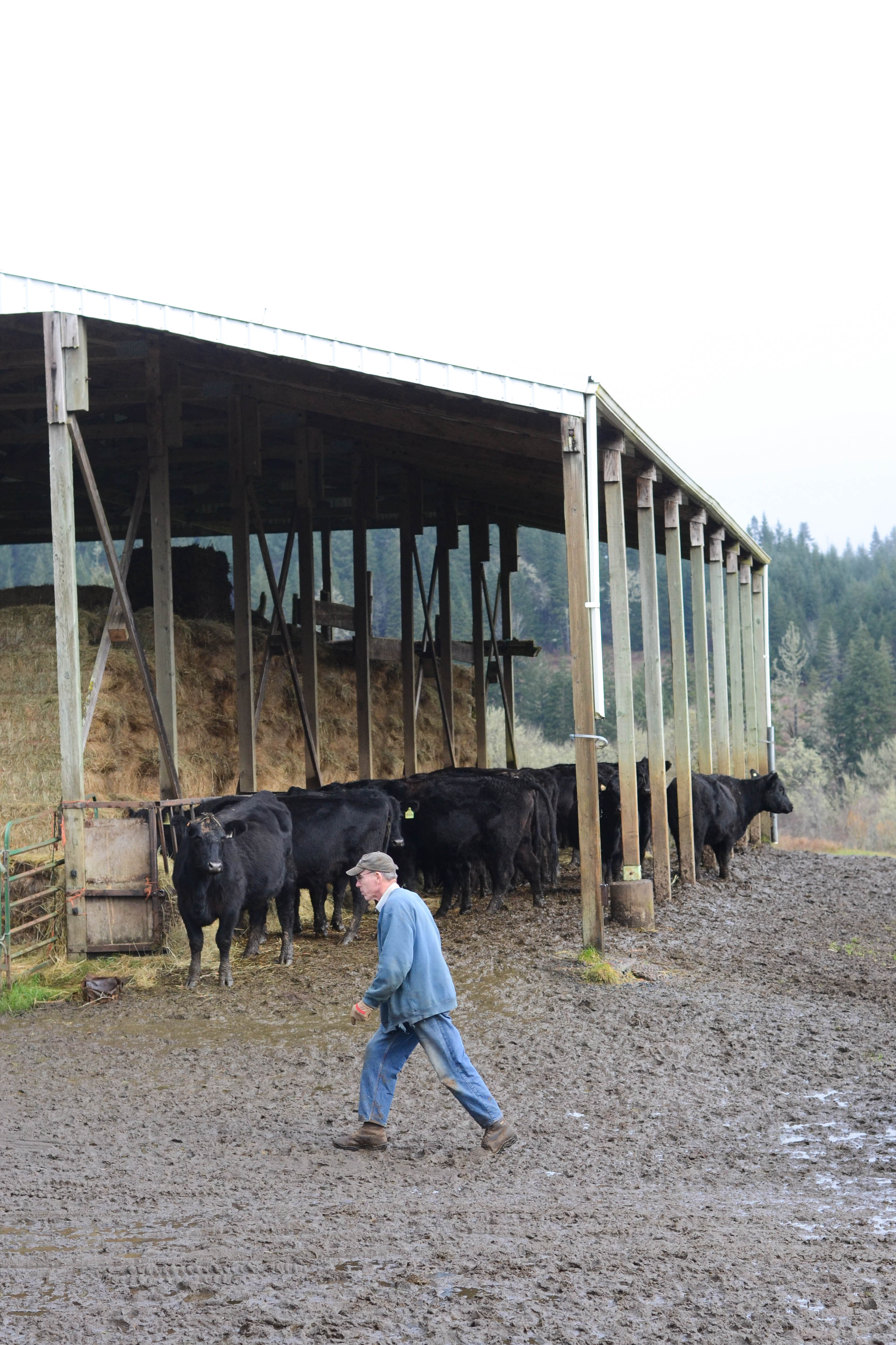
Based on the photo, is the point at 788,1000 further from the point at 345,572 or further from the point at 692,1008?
the point at 345,572

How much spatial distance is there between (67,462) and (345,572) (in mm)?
68806

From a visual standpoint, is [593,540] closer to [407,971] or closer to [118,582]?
[118,582]

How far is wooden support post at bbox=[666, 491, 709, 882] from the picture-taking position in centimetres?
1523

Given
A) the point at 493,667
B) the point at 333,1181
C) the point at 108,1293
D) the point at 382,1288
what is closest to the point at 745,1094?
the point at 333,1181

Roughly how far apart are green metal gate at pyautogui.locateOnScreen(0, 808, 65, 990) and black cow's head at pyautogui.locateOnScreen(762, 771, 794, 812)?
11.6 meters

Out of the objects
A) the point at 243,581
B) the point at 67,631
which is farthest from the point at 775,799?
the point at 67,631

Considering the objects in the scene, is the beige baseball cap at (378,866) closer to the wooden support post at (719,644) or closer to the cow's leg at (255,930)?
the cow's leg at (255,930)

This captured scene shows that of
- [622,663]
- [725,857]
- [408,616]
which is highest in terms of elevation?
[408,616]

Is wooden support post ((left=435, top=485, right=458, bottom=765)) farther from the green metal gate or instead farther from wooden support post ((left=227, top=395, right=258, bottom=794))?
the green metal gate

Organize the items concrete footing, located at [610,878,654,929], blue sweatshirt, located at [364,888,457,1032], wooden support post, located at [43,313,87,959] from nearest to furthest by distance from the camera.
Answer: blue sweatshirt, located at [364,888,457,1032], wooden support post, located at [43,313,87,959], concrete footing, located at [610,878,654,929]

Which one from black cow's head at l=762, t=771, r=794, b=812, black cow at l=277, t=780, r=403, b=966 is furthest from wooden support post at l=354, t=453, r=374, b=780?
black cow's head at l=762, t=771, r=794, b=812

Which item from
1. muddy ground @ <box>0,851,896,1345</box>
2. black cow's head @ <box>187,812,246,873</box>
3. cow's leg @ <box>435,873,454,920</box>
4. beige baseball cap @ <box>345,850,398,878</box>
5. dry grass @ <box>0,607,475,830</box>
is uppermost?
dry grass @ <box>0,607,475,830</box>

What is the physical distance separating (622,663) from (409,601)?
28.7 feet

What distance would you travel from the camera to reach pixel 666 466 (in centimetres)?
1414
